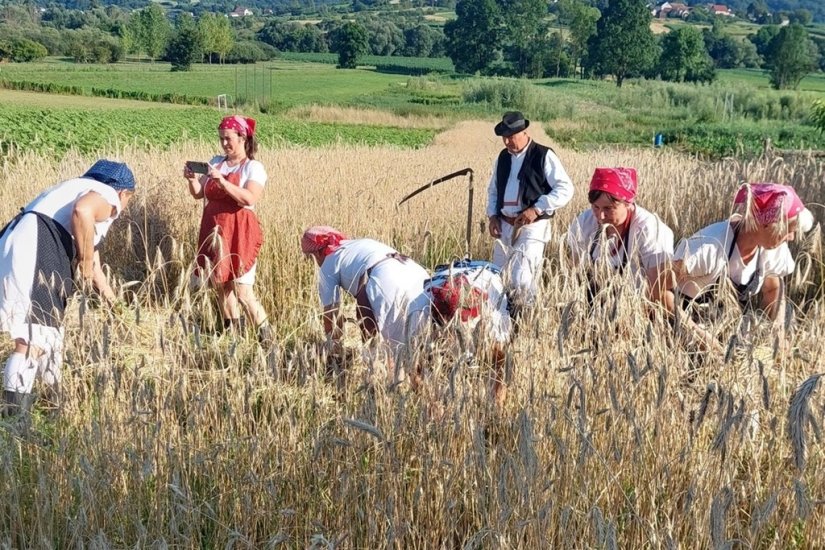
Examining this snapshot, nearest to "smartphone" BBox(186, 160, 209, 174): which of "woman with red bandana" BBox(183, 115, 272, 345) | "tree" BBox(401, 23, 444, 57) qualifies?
"woman with red bandana" BBox(183, 115, 272, 345)

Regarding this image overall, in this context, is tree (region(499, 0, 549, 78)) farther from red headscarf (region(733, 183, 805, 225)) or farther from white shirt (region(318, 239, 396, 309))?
white shirt (region(318, 239, 396, 309))

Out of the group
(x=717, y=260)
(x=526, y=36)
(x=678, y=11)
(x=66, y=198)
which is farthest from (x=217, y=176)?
(x=678, y=11)

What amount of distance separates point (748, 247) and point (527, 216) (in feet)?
4.60

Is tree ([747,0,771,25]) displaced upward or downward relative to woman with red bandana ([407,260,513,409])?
upward

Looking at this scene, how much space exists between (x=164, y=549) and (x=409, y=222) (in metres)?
4.53

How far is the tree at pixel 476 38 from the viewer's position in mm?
92000

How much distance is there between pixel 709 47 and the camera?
106250 millimetres

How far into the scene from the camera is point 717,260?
11.7 feet

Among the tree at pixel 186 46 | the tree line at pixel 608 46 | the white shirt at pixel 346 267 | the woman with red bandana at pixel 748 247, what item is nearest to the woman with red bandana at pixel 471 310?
the white shirt at pixel 346 267

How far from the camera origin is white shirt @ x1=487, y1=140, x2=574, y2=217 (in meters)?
4.76

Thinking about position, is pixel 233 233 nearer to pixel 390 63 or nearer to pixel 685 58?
pixel 685 58

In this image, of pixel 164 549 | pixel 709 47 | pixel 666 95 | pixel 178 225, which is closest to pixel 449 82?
pixel 666 95

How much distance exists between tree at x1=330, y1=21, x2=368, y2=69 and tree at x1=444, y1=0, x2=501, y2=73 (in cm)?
972

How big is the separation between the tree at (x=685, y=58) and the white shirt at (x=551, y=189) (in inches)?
3122
